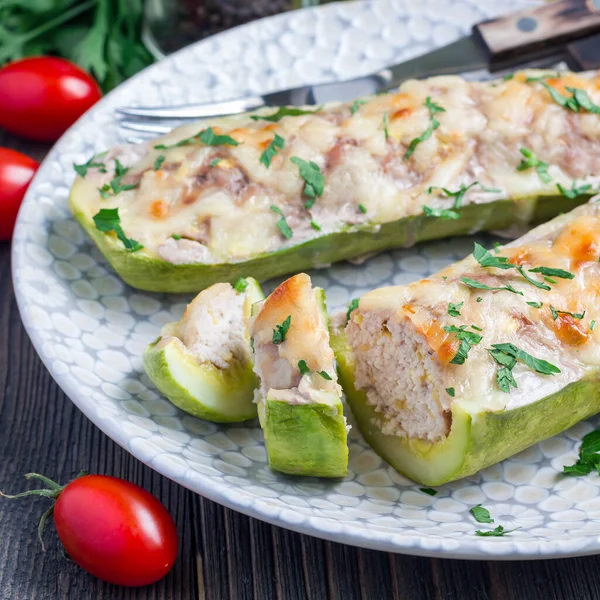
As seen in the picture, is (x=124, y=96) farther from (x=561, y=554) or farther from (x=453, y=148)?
(x=561, y=554)

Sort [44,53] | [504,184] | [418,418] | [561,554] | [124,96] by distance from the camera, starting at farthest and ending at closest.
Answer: [44,53] → [124,96] → [504,184] → [418,418] → [561,554]

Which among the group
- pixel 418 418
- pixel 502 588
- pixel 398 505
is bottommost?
pixel 502 588

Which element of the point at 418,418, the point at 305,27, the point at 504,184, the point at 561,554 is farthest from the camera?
the point at 305,27

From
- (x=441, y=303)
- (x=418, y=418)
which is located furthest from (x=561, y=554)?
(x=441, y=303)

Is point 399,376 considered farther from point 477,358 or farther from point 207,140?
point 207,140

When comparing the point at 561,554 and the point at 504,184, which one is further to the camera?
the point at 504,184

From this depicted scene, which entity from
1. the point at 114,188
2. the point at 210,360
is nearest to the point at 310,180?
the point at 114,188

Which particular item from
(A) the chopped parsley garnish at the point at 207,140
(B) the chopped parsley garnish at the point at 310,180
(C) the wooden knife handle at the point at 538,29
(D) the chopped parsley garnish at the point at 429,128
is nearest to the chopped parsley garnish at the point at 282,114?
(A) the chopped parsley garnish at the point at 207,140

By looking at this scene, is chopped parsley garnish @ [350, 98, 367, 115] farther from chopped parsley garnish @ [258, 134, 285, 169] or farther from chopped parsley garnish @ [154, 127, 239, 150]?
chopped parsley garnish @ [154, 127, 239, 150]
